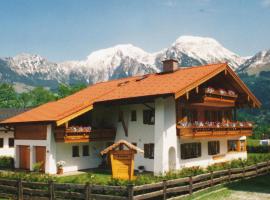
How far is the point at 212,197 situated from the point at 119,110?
15109mm

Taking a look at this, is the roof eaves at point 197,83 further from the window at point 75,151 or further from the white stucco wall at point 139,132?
the window at point 75,151

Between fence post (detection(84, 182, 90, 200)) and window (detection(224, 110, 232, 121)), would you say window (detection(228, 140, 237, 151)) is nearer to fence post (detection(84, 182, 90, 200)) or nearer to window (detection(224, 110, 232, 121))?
window (detection(224, 110, 232, 121))

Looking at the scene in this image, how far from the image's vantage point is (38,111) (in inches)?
1400

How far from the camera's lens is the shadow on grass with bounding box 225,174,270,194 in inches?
915

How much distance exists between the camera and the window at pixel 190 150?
31109 millimetres

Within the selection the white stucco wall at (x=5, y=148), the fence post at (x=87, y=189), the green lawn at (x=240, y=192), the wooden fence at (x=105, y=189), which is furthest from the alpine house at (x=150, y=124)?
the white stucco wall at (x=5, y=148)

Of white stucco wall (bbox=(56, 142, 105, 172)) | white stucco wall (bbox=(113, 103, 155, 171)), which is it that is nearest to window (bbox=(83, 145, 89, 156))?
white stucco wall (bbox=(56, 142, 105, 172))

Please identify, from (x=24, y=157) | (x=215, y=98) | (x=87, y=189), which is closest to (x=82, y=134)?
(x=24, y=157)

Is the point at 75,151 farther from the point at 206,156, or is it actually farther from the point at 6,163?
the point at 206,156

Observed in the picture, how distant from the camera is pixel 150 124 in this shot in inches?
1223

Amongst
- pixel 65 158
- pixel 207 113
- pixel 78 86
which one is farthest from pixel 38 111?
pixel 78 86

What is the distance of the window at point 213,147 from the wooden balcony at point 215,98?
3.53 metres

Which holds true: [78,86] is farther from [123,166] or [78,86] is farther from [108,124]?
[123,166]

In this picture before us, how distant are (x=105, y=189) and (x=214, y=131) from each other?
16.6 m
